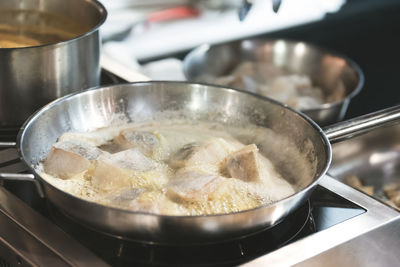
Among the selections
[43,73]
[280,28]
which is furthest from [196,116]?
[280,28]

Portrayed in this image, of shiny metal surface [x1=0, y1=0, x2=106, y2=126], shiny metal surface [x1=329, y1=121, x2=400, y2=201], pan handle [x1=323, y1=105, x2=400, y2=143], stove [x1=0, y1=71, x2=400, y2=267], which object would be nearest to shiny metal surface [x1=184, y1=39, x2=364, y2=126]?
shiny metal surface [x1=329, y1=121, x2=400, y2=201]

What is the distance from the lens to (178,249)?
3.03ft

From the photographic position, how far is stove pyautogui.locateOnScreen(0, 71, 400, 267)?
2.95ft

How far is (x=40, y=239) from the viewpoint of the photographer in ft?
3.04

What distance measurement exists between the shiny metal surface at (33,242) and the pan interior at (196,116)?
101 mm

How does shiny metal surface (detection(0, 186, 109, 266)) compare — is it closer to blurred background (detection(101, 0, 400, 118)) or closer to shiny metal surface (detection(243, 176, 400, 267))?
shiny metal surface (detection(243, 176, 400, 267))

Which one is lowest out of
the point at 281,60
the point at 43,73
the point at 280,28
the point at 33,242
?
the point at 280,28

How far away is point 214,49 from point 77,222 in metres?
1.35

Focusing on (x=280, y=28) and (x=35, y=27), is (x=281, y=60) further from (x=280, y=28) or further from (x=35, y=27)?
(x=35, y=27)

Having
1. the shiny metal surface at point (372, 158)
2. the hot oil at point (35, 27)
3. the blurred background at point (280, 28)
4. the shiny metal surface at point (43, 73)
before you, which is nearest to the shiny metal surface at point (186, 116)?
the shiny metal surface at point (43, 73)

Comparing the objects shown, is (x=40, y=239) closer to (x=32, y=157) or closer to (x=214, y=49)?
(x=32, y=157)

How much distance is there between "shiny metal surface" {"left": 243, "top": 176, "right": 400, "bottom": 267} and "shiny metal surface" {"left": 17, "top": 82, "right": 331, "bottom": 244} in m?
0.06

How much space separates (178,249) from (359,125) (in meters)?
0.42

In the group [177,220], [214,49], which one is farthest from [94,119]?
[214,49]
